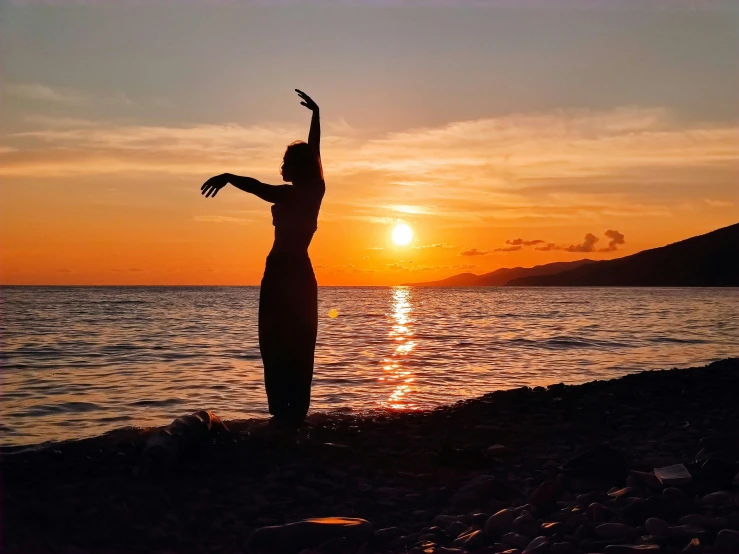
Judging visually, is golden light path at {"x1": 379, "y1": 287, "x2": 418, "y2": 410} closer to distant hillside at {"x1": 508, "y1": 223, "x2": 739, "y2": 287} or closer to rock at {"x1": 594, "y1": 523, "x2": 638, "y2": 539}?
rock at {"x1": 594, "y1": 523, "x2": 638, "y2": 539}

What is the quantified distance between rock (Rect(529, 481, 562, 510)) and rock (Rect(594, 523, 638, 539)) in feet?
2.48

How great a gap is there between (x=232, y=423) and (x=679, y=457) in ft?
17.9

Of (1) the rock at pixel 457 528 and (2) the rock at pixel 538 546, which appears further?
(1) the rock at pixel 457 528

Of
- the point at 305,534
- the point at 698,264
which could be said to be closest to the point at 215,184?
the point at 305,534

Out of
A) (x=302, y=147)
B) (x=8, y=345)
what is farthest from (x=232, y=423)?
(x=8, y=345)

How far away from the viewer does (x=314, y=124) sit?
26.6 ft

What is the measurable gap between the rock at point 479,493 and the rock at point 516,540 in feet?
2.93

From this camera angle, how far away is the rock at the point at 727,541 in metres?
4.18

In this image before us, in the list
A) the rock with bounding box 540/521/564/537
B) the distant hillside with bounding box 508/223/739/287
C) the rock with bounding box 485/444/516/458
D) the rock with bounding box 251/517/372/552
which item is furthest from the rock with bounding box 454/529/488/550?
the distant hillside with bounding box 508/223/739/287

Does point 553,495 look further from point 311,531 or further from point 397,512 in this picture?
point 311,531

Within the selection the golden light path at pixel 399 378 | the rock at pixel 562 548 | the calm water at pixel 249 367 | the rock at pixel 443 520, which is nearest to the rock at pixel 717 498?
the rock at pixel 562 548

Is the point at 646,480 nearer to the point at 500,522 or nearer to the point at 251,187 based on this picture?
the point at 500,522

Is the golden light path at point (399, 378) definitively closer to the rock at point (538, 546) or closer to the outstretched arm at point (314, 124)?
the outstretched arm at point (314, 124)

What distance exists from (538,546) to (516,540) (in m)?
0.24
